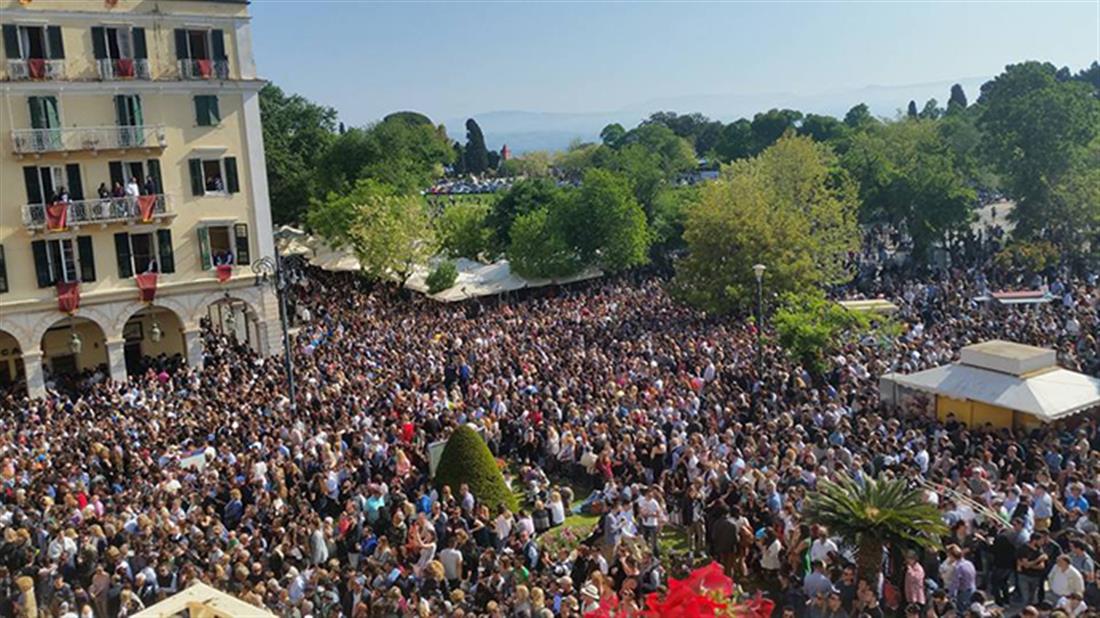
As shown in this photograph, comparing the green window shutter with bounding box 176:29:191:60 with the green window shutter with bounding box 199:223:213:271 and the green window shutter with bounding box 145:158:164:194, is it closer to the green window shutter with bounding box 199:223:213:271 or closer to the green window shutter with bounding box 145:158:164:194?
the green window shutter with bounding box 145:158:164:194

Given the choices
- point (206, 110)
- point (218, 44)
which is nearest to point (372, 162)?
point (218, 44)

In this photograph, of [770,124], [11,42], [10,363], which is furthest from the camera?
[770,124]

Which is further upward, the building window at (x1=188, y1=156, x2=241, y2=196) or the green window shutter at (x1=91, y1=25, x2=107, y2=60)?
the green window shutter at (x1=91, y1=25, x2=107, y2=60)

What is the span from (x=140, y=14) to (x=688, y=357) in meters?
20.4

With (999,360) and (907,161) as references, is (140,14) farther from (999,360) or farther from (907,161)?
(907,161)

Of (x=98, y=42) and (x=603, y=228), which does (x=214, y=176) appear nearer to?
(x=98, y=42)

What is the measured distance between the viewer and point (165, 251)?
33.1 m

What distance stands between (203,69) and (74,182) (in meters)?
5.55

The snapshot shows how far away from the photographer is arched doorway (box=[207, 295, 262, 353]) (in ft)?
115

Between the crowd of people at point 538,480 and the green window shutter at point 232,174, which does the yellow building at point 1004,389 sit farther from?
the green window shutter at point 232,174

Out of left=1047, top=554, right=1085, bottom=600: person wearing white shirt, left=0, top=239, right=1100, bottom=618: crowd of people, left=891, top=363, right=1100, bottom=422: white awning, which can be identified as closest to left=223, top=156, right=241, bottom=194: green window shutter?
left=0, top=239, right=1100, bottom=618: crowd of people

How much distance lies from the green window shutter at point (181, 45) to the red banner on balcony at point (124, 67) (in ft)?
5.08

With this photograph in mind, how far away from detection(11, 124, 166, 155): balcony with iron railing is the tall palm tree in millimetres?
26089

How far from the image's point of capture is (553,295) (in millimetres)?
45406
